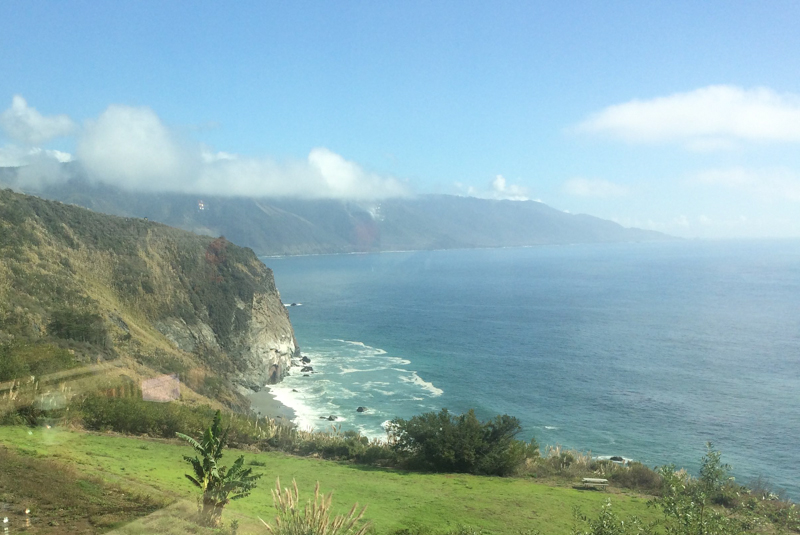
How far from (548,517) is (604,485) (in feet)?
19.7

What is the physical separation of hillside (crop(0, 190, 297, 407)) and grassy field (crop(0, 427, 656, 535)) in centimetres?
532

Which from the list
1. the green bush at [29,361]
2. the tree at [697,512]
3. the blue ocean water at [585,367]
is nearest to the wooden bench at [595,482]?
the tree at [697,512]

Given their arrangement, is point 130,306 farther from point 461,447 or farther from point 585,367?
point 585,367

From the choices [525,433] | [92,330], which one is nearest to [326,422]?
[525,433]

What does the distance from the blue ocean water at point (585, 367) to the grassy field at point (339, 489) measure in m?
22.9

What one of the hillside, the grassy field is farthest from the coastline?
the grassy field

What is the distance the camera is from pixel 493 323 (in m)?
88.6

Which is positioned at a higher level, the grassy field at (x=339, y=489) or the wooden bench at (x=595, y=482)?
the grassy field at (x=339, y=489)

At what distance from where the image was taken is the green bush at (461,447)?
20.6m

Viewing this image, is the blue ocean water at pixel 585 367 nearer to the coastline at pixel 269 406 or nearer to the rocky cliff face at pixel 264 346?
the coastline at pixel 269 406

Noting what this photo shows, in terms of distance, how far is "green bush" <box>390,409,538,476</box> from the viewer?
812 inches

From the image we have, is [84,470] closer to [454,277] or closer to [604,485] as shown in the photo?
[604,485]

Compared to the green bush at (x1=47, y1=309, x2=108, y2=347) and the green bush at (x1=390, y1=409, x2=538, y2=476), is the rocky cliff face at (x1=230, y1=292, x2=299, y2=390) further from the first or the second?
the green bush at (x1=390, y1=409, x2=538, y2=476)

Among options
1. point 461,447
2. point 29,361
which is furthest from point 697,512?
point 29,361
